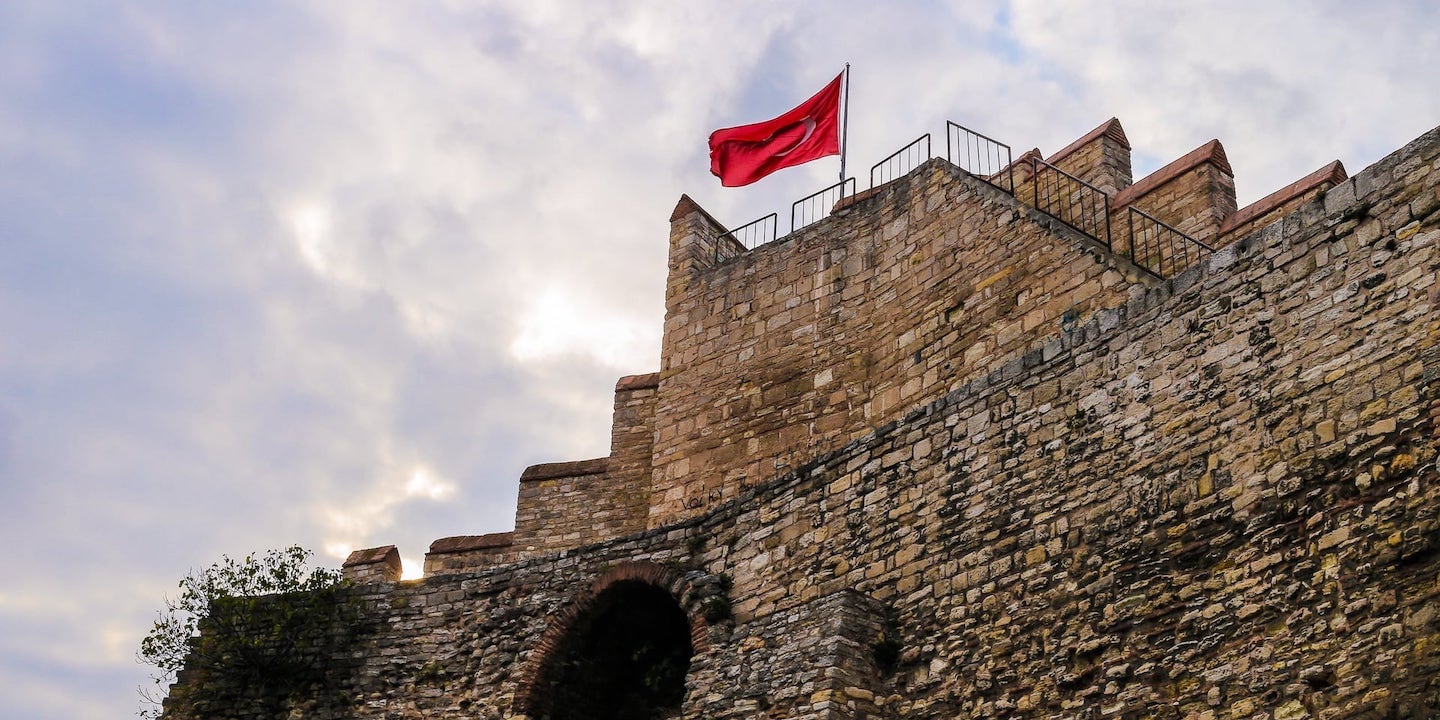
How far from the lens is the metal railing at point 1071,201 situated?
17.8 metres

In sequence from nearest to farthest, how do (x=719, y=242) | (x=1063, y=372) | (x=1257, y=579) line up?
(x=1257, y=579)
(x=1063, y=372)
(x=719, y=242)

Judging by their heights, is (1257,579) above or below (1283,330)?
below

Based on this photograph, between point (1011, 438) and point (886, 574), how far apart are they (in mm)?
1543

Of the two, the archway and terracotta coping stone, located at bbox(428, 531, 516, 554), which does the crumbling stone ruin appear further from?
terracotta coping stone, located at bbox(428, 531, 516, 554)

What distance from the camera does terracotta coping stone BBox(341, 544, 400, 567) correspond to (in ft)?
71.9

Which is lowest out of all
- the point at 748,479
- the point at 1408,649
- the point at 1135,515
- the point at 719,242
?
the point at 1408,649

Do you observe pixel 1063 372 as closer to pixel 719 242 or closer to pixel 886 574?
pixel 886 574

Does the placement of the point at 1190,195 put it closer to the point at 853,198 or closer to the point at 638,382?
the point at 853,198

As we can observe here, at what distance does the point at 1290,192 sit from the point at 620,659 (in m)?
8.17

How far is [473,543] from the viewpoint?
2255cm

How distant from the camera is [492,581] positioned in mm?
16906

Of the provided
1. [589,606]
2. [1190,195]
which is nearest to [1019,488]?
[589,606]

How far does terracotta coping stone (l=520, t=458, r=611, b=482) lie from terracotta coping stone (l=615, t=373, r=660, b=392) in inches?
40.7

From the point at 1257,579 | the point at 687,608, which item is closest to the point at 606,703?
the point at 687,608
